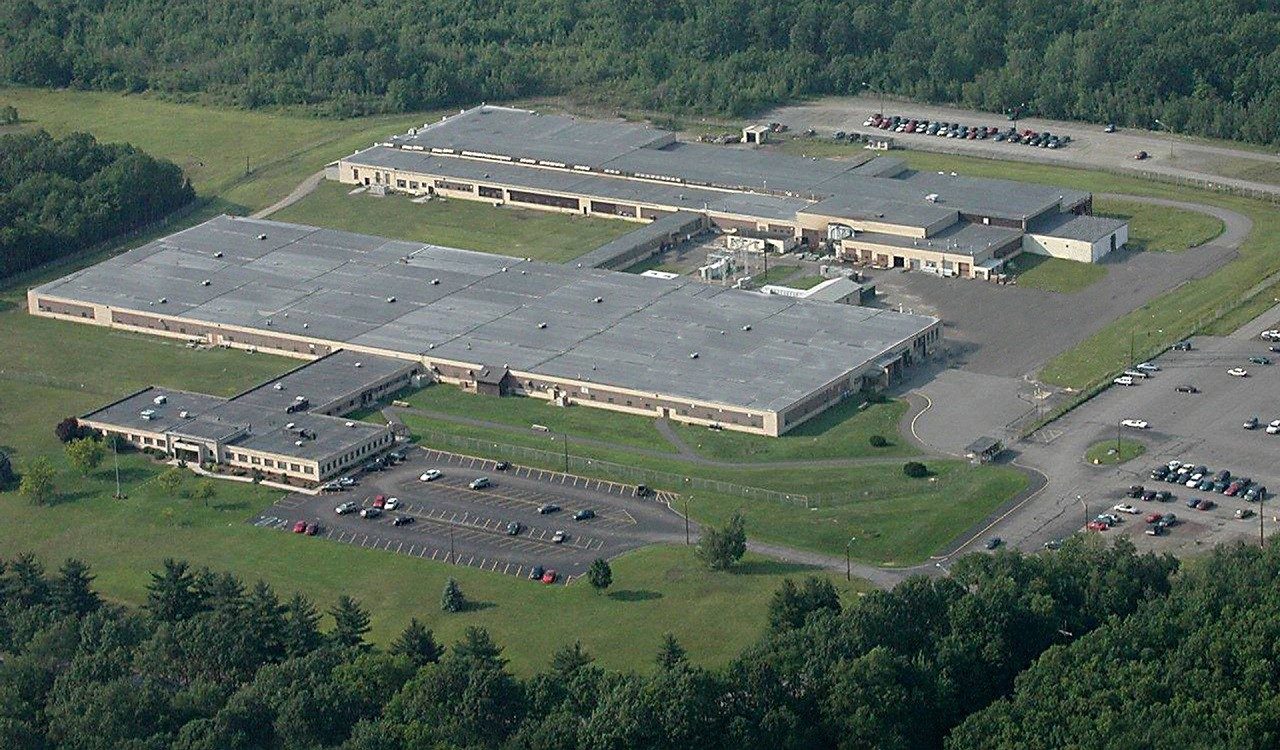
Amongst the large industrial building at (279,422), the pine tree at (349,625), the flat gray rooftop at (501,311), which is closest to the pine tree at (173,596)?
the pine tree at (349,625)

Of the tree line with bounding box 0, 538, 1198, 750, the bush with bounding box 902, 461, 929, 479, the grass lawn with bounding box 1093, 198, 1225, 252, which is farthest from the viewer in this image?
the grass lawn with bounding box 1093, 198, 1225, 252

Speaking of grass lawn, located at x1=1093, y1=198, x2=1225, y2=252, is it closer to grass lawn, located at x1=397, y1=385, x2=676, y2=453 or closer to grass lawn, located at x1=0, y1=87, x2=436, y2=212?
grass lawn, located at x1=397, y1=385, x2=676, y2=453

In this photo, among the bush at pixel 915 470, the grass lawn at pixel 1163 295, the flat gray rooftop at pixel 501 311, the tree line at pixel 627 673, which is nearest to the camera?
the tree line at pixel 627 673

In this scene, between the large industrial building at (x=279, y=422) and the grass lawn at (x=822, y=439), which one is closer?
the grass lawn at (x=822, y=439)

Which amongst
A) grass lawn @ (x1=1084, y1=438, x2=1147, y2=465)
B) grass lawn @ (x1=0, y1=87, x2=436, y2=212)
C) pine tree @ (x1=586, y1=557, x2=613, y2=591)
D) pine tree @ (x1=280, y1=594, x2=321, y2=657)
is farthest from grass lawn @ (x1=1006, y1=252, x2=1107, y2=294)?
pine tree @ (x1=280, y1=594, x2=321, y2=657)

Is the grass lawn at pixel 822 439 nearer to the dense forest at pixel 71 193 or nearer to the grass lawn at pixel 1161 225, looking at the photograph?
the grass lawn at pixel 1161 225

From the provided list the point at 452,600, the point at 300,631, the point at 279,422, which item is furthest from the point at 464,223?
the point at 300,631
